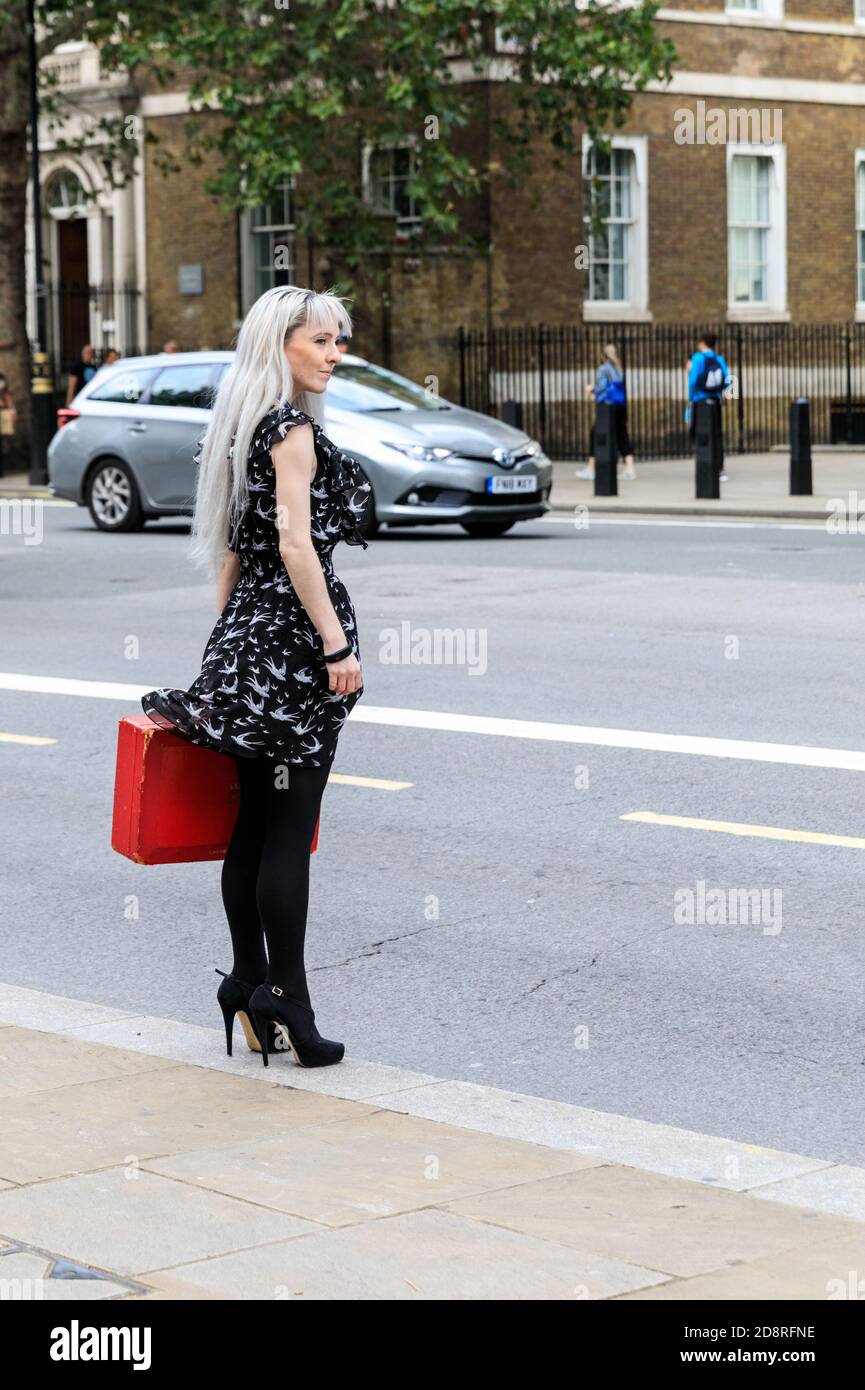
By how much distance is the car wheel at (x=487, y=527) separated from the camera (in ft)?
64.7

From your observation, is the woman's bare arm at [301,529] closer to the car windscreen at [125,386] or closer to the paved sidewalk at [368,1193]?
the paved sidewalk at [368,1193]

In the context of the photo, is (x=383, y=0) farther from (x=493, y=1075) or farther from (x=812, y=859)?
(x=493, y=1075)

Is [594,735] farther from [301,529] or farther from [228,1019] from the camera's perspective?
[301,529]

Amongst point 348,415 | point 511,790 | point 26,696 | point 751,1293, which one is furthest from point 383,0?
point 751,1293

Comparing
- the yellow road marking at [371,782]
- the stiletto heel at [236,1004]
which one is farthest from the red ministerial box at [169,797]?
the yellow road marking at [371,782]

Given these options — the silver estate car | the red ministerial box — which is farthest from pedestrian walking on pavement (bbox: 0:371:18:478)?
the red ministerial box

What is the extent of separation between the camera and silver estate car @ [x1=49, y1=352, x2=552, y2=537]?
19.1 meters

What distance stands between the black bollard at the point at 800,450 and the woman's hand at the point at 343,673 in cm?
1816

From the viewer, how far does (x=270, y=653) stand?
206 inches

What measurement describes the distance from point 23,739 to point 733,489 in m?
16.0

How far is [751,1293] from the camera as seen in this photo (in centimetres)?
381

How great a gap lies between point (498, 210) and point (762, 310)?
213 inches

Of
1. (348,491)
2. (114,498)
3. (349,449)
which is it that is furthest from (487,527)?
(348,491)

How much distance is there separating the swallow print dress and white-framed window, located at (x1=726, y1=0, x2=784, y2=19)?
3029cm
